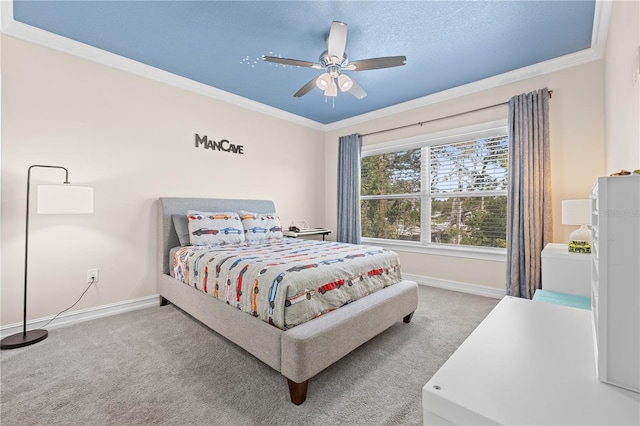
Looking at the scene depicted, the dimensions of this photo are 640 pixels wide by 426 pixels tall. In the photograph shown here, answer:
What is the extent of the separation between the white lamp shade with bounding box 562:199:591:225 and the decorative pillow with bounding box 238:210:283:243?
9.90ft

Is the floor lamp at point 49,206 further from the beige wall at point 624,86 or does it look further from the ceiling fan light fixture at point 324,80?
the beige wall at point 624,86

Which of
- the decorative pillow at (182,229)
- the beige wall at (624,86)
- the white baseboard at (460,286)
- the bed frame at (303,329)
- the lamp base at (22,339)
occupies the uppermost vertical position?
the beige wall at (624,86)

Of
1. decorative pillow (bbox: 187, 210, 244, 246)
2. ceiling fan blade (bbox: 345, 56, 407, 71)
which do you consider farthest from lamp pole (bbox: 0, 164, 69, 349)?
ceiling fan blade (bbox: 345, 56, 407, 71)

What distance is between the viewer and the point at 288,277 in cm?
175

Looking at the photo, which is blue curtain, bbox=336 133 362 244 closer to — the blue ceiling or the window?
the window

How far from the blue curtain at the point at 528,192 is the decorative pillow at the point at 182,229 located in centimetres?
360

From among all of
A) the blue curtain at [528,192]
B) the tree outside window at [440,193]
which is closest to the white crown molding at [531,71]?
the blue curtain at [528,192]

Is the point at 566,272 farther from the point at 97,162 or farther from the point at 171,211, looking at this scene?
the point at 97,162

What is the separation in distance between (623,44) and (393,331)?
8.29ft

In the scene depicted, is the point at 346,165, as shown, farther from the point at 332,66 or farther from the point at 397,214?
the point at 332,66

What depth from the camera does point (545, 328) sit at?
90cm

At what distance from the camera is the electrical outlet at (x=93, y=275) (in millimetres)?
2726

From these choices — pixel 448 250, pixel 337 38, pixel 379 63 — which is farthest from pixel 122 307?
pixel 448 250

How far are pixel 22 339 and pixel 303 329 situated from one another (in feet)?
7.78
